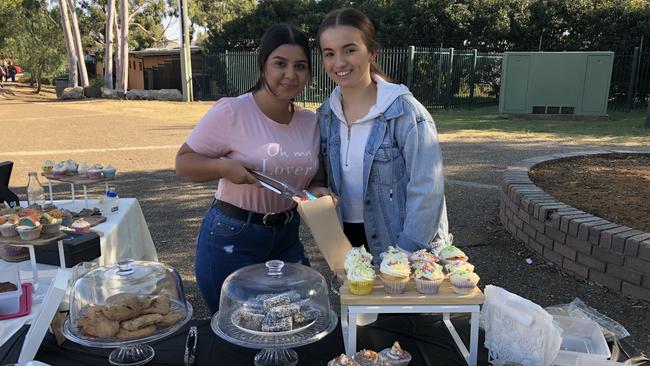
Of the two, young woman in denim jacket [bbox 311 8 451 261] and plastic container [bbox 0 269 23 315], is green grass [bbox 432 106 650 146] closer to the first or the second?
young woman in denim jacket [bbox 311 8 451 261]

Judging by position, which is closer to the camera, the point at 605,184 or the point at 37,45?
the point at 605,184

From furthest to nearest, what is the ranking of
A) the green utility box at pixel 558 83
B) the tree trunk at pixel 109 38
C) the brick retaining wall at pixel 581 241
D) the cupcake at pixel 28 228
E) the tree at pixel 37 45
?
the tree at pixel 37 45, the tree trunk at pixel 109 38, the green utility box at pixel 558 83, the brick retaining wall at pixel 581 241, the cupcake at pixel 28 228

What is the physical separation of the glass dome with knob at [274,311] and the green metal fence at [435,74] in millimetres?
14451

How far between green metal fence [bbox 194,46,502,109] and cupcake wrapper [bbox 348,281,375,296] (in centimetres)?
1465

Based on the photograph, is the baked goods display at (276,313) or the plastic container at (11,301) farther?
the plastic container at (11,301)

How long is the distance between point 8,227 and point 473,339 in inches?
83.1

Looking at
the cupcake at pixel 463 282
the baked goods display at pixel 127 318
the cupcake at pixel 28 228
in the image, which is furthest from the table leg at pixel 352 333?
the cupcake at pixel 28 228

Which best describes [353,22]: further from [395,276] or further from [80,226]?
[80,226]

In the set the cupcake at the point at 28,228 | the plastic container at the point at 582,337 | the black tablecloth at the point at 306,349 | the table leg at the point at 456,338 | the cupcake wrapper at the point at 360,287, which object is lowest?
the black tablecloth at the point at 306,349

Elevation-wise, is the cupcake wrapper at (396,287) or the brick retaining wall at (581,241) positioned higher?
the cupcake wrapper at (396,287)

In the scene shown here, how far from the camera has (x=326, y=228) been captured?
182 centimetres

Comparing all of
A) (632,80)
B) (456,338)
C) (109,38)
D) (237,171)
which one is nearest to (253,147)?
(237,171)

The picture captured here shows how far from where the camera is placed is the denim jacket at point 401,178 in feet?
6.29

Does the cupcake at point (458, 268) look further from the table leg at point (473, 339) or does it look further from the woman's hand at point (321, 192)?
the woman's hand at point (321, 192)
